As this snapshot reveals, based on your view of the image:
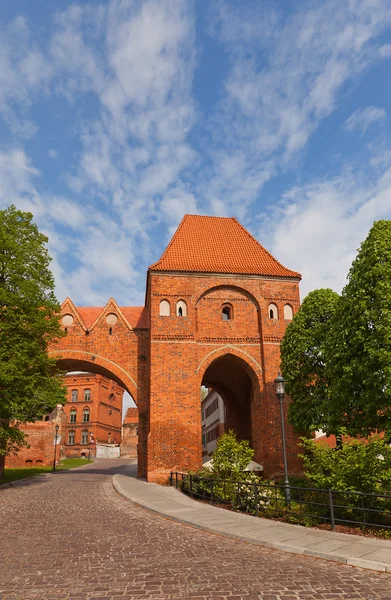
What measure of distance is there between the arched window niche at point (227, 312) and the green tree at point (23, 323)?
Answer: 8578mm

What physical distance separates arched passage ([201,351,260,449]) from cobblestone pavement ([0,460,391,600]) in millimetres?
14531

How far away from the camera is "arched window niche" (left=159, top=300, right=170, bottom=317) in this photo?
22.6 metres

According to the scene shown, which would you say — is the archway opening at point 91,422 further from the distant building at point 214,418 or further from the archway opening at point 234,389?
the archway opening at point 234,389

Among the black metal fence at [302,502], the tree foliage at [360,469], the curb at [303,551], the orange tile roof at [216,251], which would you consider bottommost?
the curb at [303,551]

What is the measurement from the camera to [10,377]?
631 inches

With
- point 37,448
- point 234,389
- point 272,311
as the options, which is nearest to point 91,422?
point 37,448

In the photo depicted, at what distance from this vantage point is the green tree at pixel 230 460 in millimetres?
14328

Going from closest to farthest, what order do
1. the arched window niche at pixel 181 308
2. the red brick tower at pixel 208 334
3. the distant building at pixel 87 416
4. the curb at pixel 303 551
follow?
the curb at pixel 303 551 → the red brick tower at pixel 208 334 → the arched window niche at pixel 181 308 → the distant building at pixel 87 416

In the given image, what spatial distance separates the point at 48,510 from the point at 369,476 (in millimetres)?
8467

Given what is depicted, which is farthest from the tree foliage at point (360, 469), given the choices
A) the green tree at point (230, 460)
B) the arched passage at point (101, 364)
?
the arched passage at point (101, 364)

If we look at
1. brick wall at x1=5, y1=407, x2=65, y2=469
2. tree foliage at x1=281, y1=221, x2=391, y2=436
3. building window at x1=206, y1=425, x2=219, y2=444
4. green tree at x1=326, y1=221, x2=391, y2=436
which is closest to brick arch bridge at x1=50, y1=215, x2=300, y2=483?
tree foliage at x1=281, y1=221, x2=391, y2=436

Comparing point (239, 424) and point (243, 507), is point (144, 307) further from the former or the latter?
point (243, 507)

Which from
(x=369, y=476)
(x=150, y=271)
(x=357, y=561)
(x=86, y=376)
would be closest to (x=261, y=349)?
(x=150, y=271)

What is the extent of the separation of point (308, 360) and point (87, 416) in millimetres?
47062
